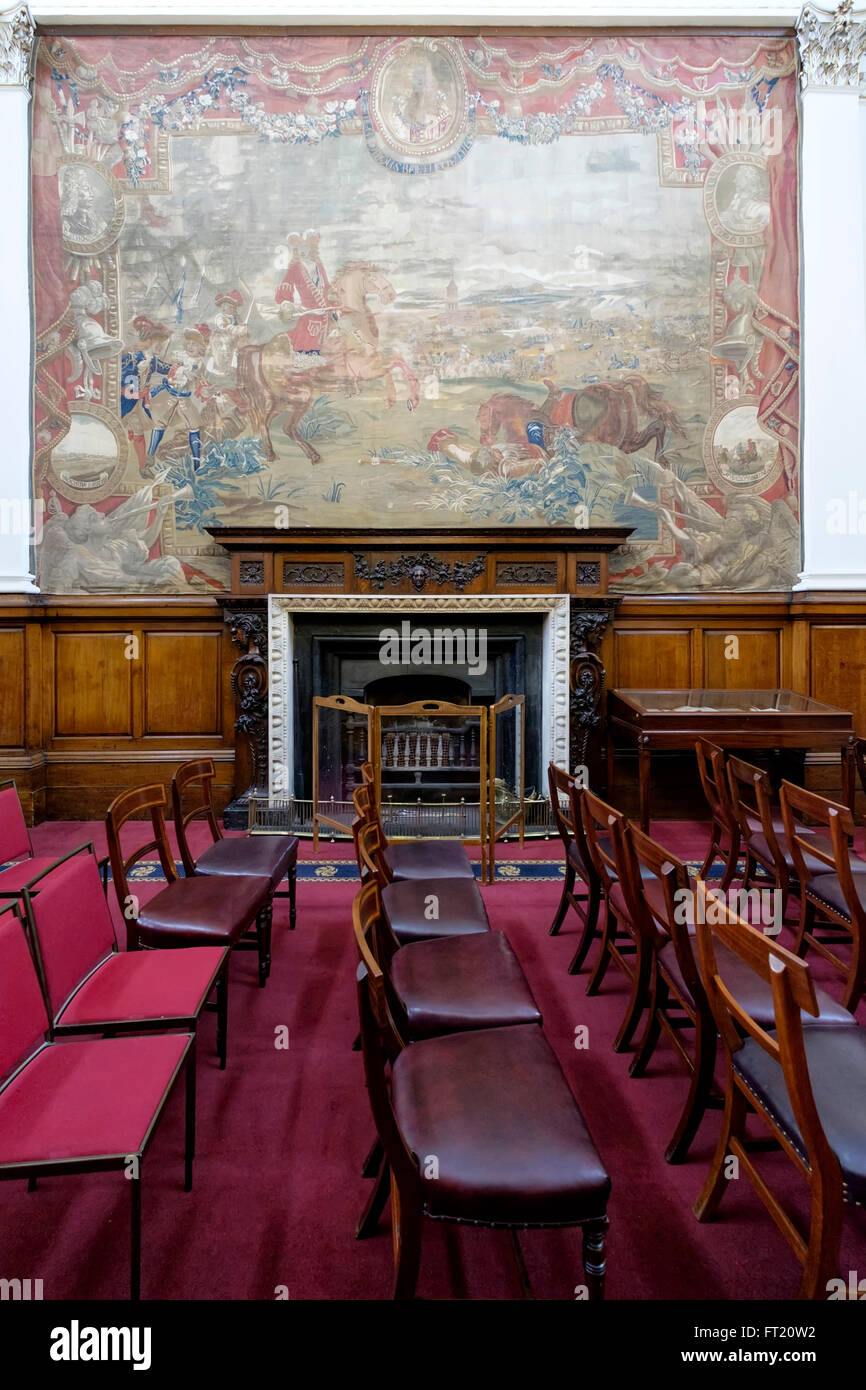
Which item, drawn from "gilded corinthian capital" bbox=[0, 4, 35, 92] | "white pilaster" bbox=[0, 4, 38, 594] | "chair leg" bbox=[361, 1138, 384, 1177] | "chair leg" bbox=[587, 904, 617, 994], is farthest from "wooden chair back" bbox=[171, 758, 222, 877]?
"gilded corinthian capital" bbox=[0, 4, 35, 92]

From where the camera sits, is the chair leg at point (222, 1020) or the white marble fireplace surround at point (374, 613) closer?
the chair leg at point (222, 1020)

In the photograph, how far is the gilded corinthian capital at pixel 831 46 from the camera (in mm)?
6645

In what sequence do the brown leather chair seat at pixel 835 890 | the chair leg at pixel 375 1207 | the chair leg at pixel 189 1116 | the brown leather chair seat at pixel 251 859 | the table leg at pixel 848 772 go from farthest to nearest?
the table leg at pixel 848 772 < the brown leather chair seat at pixel 251 859 < the brown leather chair seat at pixel 835 890 < the chair leg at pixel 189 1116 < the chair leg at pixel 375 1207

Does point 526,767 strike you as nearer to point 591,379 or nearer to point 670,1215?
point 591,379

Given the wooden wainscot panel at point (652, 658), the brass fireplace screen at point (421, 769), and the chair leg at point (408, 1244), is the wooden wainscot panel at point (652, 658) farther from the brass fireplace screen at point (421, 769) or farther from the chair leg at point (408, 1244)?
the chair leg at point (408, 1244)

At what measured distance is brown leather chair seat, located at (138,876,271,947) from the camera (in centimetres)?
302

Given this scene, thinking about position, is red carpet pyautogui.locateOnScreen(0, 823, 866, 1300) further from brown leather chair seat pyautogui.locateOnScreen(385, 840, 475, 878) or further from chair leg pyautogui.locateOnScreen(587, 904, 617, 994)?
brown leather chair seat pyautogui.locateOnScreen(385, 840, 475, 878)

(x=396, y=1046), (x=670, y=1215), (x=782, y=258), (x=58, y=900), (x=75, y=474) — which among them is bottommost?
(x=670, y=1215)

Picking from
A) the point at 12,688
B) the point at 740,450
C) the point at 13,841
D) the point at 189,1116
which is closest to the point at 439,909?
the point at 189,1116

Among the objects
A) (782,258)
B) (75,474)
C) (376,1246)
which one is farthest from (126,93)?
(376,1246)

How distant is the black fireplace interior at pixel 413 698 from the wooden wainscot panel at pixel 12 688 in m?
2.50

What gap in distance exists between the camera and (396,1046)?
6.72 ft

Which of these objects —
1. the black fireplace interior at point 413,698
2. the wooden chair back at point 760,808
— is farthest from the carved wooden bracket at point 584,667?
the wooden chair back at point 760,808

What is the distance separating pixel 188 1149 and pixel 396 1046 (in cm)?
78
